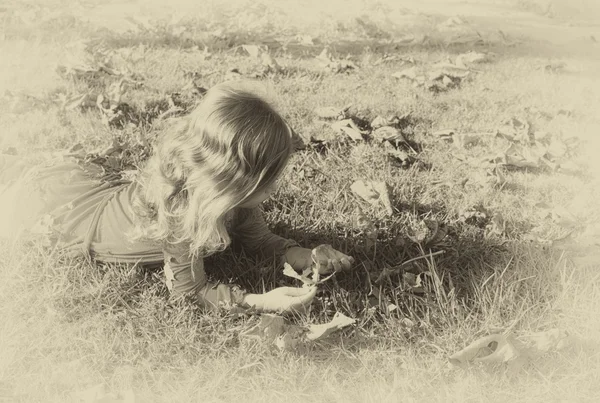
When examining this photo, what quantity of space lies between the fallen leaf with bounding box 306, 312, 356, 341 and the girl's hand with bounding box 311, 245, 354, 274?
245 mm

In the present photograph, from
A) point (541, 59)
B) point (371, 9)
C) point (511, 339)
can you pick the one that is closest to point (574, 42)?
point (541, 59)

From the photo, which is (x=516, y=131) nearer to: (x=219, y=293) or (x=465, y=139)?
(x=465, y=139)

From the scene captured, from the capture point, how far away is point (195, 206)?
2154 millimetres

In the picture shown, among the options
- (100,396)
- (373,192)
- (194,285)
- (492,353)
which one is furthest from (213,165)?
(492,353)

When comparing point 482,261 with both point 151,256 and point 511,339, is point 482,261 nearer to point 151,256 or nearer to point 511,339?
point 511,339

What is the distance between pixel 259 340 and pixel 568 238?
1.49 metres

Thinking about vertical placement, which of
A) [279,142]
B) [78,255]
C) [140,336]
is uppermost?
[279,142]

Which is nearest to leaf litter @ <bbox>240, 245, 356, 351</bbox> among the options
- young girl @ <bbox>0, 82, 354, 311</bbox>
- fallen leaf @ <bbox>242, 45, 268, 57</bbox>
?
young girl @ <bbox>0, 82, 354, 311</bbox>

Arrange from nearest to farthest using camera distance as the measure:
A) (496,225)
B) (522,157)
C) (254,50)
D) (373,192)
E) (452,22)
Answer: (496,225) < (373,192) < (522,157) < (254,50) < (452,22)

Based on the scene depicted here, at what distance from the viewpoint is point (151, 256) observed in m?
2.39

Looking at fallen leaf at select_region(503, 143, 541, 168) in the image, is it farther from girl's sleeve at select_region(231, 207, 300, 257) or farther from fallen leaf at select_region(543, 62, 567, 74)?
fallen leaf at select_region(543, 62, 567, 74)

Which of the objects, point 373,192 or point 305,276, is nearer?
point 305,276

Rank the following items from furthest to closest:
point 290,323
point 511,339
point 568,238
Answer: point 568,238, point 290,323, point 511,339

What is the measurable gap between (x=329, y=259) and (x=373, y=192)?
1.97 ft
